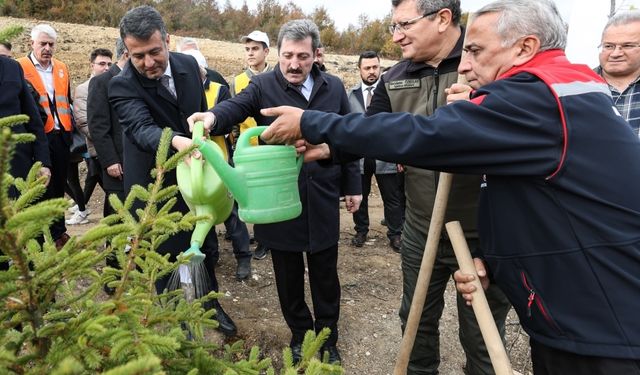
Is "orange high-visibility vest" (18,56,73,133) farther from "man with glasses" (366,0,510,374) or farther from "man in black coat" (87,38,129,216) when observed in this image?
"man with glasses" (366,0,510,374)

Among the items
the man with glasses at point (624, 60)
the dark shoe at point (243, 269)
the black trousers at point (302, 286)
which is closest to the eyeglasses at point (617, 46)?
the man with glasses at point (624, 60)

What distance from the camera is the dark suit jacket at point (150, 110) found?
2.44m

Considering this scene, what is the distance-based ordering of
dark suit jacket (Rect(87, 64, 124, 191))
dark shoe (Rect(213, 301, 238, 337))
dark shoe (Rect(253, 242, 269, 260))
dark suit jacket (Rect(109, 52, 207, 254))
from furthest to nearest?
dark shoe (Rect(253, 242, 269, 260))
dark suit jacket (Rect(87, 64, 124, 191))
dark shoe (Rect(213, 301, 238, 337))
dark suit jacket (Rect(109, 52, 207, 254))

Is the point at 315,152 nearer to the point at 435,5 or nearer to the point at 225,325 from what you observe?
the point at 435,5

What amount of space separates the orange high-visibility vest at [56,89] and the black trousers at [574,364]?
13.8ft

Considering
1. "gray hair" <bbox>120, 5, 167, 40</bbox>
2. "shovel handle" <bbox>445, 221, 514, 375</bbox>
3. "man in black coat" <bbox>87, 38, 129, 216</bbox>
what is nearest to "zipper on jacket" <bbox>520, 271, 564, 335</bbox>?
"shovel handle" <bbox>445, 221, 514, 375</bbox>

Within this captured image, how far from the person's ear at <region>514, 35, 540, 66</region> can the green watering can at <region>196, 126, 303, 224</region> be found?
0.91 m

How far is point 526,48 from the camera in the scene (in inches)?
55.6

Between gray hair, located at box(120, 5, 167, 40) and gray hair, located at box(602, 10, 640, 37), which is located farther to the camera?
gray hair, located at box(602, 10, 640, 37)

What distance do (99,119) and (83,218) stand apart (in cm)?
249

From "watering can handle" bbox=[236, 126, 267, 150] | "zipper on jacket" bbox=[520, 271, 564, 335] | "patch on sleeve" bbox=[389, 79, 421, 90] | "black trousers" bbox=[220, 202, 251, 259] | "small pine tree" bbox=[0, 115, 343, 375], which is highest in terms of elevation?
"patch on sleeve" bbox=[389, 79, 421, 90]

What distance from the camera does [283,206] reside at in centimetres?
192

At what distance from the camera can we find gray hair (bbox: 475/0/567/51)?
4.54ft

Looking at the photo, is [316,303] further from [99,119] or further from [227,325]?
[99,119]
